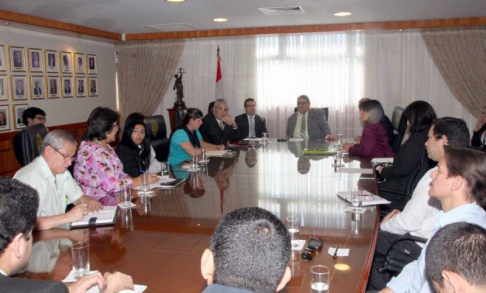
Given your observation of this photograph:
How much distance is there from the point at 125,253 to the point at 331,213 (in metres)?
1.22

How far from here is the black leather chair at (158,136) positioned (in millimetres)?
5346

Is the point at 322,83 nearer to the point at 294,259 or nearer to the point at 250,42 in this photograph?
the point at 250,42

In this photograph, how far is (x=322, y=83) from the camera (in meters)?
8.04

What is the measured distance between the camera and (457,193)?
2049mm

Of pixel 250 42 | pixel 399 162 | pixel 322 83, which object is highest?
pixel 250 42

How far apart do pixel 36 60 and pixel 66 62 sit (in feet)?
2.16

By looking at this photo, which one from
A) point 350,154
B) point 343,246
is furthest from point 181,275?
point 350,154

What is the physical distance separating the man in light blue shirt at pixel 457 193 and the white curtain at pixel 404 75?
19.4 feet

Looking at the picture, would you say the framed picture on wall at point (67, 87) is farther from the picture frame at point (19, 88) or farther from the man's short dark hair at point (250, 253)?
the man's short dark hair at point (250, 253)

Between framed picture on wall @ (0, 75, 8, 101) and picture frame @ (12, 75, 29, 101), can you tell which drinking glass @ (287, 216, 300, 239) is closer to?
framed picture on wall @ (0, 75, 8, 101)

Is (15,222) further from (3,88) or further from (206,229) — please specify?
(3,88)

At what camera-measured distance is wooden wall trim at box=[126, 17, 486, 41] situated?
713cm

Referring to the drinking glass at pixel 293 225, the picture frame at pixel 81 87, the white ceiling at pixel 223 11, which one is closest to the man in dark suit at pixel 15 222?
the drinking glass at pixel 293 225

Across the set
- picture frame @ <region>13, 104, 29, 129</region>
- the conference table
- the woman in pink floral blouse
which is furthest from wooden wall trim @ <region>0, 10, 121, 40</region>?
the conference table
